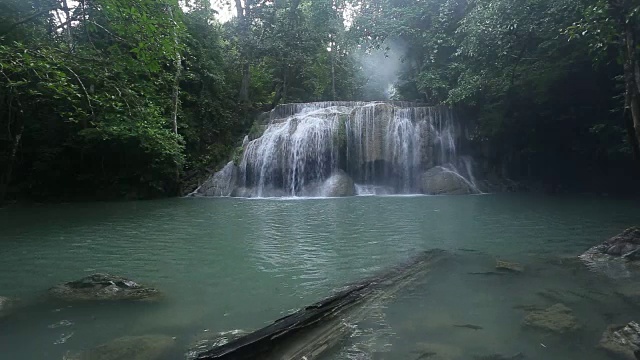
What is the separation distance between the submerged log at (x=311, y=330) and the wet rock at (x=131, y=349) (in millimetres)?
625

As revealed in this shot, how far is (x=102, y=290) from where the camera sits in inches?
199

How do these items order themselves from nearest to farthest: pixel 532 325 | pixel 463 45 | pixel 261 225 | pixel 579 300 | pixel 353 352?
pixel 353 352
pixel 532 325
pixel 579 300
pixel 261 225
pixel 463 45

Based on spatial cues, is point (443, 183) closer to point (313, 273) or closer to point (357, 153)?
point (357, 153)

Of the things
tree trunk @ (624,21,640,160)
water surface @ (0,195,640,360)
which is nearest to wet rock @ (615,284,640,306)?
water surface @ (0,195,640,360)

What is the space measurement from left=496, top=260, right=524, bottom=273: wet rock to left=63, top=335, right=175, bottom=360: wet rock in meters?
4.34

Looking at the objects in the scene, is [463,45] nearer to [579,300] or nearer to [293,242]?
[293,242]

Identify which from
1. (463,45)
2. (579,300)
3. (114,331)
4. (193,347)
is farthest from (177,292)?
(463,45)

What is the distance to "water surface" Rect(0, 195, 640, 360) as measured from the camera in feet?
12.5

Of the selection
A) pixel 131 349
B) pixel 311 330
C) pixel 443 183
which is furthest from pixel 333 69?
pixel 131 349

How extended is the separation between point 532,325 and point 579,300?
1.02 meters

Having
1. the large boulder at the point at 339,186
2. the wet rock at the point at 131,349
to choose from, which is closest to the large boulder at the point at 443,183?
the large boulder at the point at 339,186

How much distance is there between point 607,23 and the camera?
681 cm

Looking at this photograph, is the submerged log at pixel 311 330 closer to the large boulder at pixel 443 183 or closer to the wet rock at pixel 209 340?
the wet rock at pixel 209 340

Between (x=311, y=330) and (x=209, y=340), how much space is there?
908 millimetres
